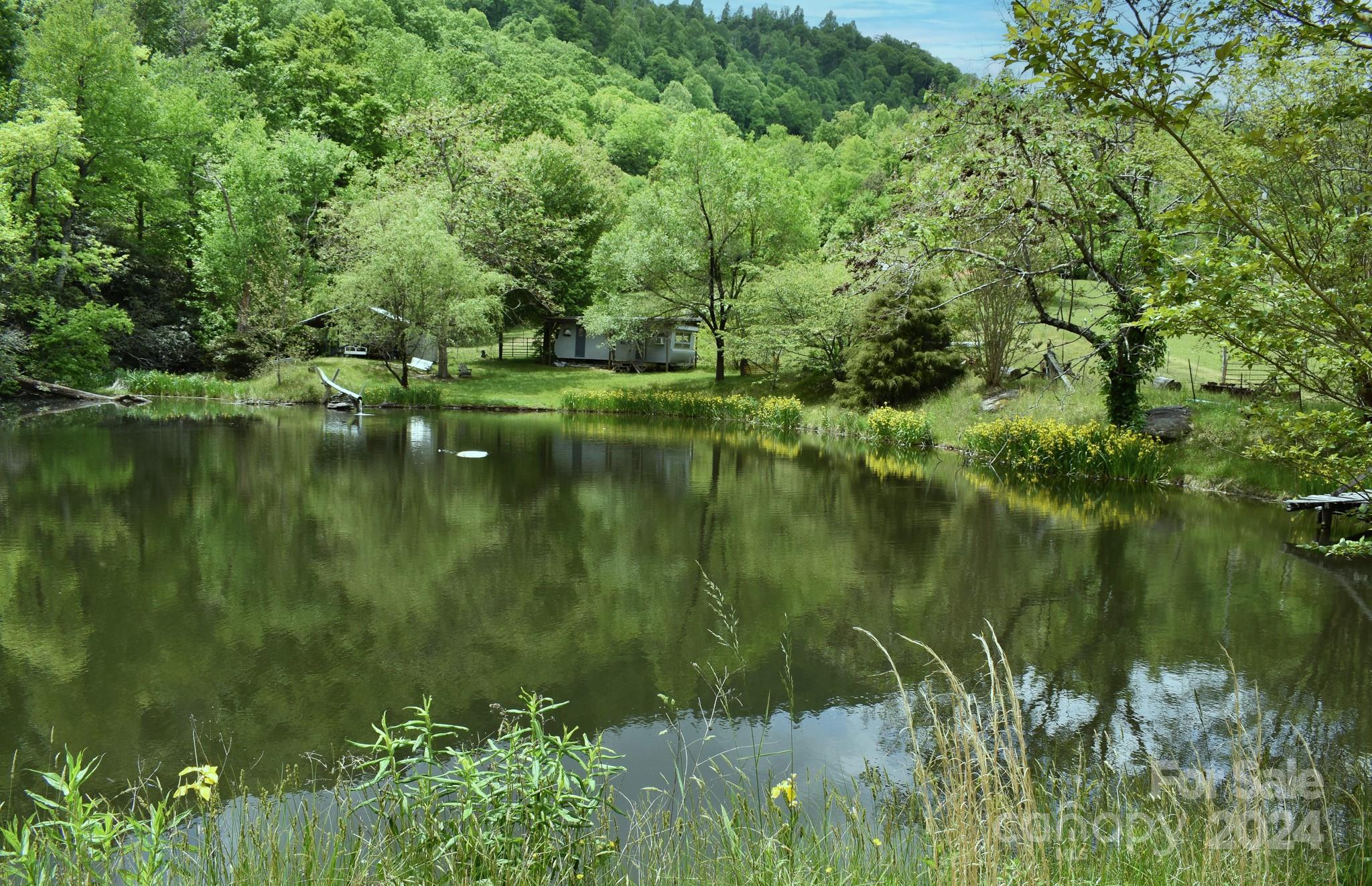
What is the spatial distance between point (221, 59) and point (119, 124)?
27796mm

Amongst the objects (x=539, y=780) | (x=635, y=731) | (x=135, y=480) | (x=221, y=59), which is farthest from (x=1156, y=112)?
(x=221, y=59)

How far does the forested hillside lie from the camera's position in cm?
2989

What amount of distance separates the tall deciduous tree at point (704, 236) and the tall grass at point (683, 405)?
4086mm

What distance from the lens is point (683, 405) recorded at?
106 ft

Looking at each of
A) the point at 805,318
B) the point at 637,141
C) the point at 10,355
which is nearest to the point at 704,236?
the point at 805,318

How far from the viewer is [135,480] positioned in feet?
46.7

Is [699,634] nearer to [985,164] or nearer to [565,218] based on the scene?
[985,164]

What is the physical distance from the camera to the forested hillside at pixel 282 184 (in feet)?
98.1

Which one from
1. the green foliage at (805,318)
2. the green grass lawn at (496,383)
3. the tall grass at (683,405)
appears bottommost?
the tall grass at (683,405)

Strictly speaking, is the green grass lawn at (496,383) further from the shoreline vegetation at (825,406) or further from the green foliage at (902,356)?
the green foliage at (902,356)

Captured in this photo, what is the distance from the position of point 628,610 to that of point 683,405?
24113 millimetres

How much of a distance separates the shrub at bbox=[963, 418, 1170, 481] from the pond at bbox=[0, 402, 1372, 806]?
1291 millimetres

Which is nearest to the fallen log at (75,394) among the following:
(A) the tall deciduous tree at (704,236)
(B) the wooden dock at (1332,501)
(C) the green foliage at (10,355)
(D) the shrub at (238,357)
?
(C) the green foliage at (10,355)

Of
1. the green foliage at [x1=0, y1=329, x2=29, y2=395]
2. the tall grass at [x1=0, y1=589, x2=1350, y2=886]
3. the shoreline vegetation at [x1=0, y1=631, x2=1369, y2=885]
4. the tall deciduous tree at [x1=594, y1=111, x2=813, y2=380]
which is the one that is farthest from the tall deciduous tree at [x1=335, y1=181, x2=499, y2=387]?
the tall grass at [x1=0, y1=589, x2=1350, y2=886]
